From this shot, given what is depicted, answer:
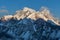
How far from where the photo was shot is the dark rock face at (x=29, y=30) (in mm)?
161375

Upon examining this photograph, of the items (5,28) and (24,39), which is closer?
(24,39)

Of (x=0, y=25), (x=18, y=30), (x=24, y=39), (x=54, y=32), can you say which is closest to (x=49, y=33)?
(x=54, y=32)

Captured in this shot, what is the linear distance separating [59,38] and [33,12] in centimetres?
4415

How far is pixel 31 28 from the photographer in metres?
175

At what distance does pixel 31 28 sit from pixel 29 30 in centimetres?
179

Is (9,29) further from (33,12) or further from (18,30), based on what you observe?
(33,12)

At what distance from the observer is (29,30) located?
176 metres

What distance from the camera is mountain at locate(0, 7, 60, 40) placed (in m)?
163

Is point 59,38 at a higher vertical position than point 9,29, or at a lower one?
lower

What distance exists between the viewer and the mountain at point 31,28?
162950 mm

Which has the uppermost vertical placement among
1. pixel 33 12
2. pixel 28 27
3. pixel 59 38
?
pixel 33 12

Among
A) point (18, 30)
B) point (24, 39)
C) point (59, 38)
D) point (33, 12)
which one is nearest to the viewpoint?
point (59, 38)

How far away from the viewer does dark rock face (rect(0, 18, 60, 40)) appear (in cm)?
16138

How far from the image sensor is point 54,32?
526 feet
